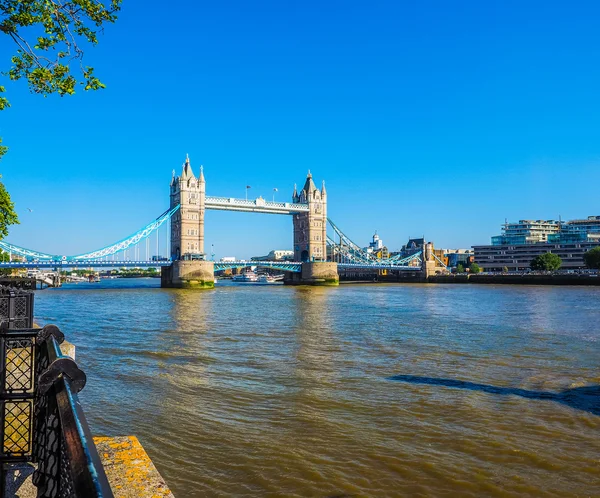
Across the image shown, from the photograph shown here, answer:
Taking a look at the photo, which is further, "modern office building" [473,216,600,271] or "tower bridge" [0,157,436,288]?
"modern office building" [473,216,600,271]

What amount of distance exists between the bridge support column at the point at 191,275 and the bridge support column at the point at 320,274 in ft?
59.6

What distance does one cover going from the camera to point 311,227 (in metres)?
91.4

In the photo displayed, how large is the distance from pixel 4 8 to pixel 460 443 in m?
6.86

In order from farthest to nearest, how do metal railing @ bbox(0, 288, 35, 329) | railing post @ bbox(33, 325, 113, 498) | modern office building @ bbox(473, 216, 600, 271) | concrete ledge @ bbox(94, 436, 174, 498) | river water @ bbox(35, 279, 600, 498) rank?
modern office building @ bbox(473, 216, 600, 271), metal railing @ bbox(0, 288, 35, 329), river water @ bbox(35, 279, 600, 498), concrete ledge @ bbox(94, 436, 174, 498), railing post @ bbox(33, 325, 113, 498)

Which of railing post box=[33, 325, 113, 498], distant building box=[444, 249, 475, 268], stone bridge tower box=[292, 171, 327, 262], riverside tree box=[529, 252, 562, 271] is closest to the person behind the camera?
railing post box=[33, 325, 113, 498]

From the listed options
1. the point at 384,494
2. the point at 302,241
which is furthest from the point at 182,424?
the point at 302,241

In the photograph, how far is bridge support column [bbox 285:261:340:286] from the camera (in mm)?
80562

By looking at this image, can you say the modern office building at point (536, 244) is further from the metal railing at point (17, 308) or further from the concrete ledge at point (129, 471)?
the concrete ledge at point (129, 471)

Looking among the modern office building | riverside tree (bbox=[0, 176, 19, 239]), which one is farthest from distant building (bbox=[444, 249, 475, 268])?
riverside tree (bbox=[0, 176, 19, 239])

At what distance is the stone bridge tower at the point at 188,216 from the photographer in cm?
7556

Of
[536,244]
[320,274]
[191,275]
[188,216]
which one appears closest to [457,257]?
[536,244]

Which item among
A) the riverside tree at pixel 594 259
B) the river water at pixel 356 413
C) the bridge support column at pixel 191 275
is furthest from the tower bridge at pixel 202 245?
the river water at pixel 356 413

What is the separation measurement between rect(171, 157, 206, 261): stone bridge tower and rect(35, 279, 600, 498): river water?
6114 cm

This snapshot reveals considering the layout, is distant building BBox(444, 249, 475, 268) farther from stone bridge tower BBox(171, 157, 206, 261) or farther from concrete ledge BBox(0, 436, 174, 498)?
concrete ledge BBox(0, 436, 174, 498)
